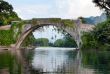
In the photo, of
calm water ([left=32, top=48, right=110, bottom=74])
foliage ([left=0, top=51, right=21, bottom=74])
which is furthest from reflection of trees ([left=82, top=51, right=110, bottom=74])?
foliage ([left=0, top=51, right=21, bottom=74])

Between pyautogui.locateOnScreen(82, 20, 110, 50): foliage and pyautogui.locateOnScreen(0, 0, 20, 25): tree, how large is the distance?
19.6 metres

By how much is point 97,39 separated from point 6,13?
94.7 ft

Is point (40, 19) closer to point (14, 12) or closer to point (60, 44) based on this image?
point (14, 12)

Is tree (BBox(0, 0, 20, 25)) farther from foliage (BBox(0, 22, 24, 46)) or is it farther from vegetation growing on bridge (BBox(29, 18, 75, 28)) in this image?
vegetation growing on bridge (BBox(29, 18, 75, 28))

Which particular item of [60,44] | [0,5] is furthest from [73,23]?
[60,44]

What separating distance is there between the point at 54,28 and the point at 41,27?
10.3 ft

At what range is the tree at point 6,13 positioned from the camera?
8428cm

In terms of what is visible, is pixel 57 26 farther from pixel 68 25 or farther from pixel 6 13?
pixel 6 13

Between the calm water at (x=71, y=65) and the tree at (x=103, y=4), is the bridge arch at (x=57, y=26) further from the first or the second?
the tree at (x=103, y=4)

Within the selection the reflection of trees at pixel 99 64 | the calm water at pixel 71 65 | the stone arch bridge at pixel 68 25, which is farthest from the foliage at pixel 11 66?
the stone arch bridge at pixel 68 25

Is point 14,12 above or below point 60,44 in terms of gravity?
above

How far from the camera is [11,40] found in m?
72.7

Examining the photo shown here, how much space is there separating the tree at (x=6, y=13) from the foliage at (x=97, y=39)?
1957 centimetres

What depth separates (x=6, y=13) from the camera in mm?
89250
